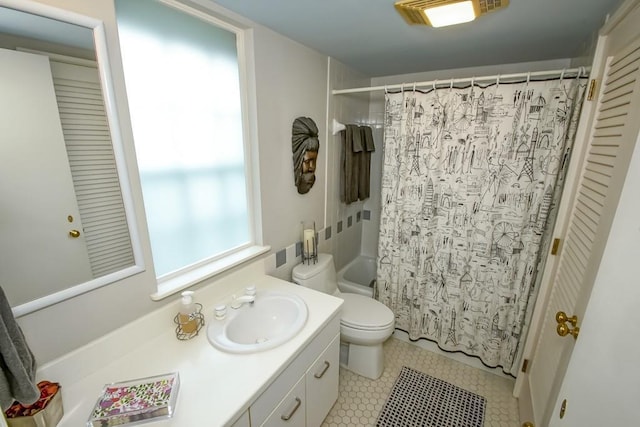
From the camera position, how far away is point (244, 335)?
135cm

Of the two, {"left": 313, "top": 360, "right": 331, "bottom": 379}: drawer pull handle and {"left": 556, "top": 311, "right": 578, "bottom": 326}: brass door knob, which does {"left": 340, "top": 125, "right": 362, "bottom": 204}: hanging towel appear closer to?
{"left": 313, "top": 360, "right": 331, "bottom": 379}: drawer pull handle

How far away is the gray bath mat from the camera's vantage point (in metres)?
1.61

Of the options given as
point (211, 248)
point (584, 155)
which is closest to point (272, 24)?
point (211, 248)

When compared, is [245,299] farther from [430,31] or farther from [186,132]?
[430,31]

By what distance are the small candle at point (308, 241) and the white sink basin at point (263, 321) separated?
0.47 m

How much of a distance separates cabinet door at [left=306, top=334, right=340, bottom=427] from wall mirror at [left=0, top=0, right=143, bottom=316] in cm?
96

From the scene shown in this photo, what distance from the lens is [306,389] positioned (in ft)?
4.23

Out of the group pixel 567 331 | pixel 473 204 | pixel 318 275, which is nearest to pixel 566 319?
pixel 567 331

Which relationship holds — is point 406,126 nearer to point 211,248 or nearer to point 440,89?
point 440,89

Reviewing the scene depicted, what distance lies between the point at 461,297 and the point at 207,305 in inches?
66.4

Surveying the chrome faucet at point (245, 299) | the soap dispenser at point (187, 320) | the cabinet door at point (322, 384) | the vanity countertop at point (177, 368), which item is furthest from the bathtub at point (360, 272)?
the soap dispenser at point (187, 320)

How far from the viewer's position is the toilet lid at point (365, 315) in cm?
177

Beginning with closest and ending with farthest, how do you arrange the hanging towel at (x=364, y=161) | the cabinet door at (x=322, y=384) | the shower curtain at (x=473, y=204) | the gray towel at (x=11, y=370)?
the gray towel at (x=11, y=370) → the cabinet door at (x=322, y=384) → the shower curtain at (x=473, y=204) → the hanging towel at (x=364, y=161)

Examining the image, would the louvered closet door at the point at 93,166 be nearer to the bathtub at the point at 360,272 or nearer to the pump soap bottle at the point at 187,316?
the pump soap bottle at the point at 187,316
